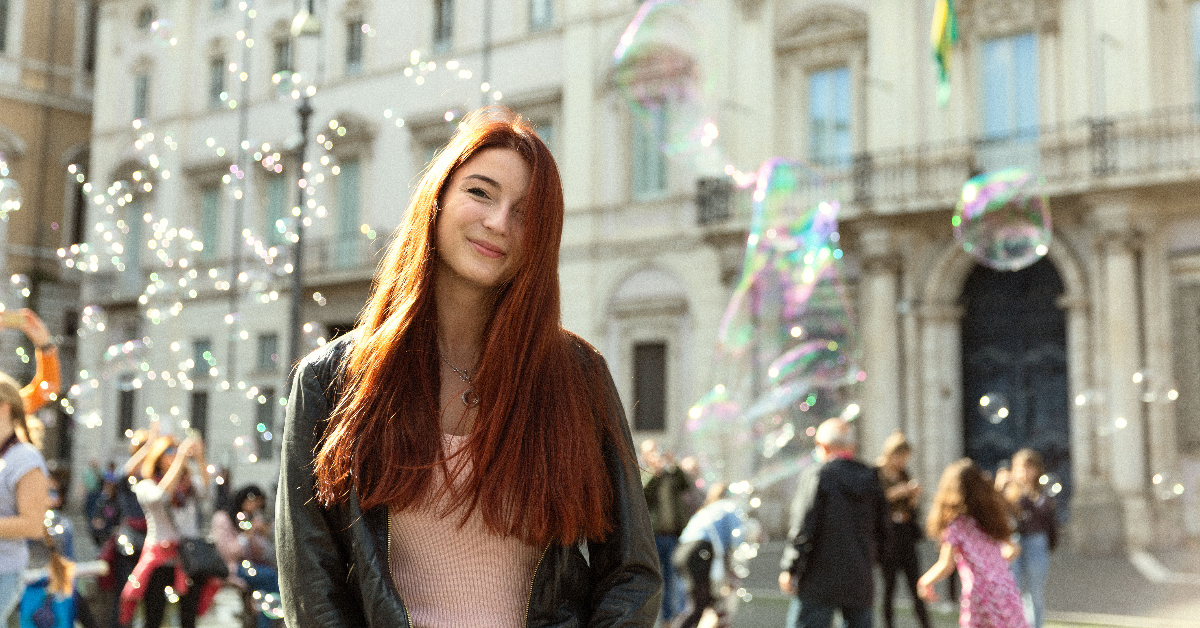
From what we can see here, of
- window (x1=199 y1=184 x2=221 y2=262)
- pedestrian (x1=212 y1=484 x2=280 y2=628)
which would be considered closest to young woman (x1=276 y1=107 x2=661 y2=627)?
pedestrian (x1=212 y1=484 x2=280 y2=628)

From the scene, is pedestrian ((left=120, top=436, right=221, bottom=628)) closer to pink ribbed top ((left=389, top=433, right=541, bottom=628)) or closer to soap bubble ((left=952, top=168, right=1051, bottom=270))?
pink ribbed top ((left=389, top=433, right=541, bottom=628))

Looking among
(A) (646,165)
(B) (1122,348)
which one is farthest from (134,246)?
(B) (1122,348)

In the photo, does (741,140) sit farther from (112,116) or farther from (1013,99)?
(112,116)

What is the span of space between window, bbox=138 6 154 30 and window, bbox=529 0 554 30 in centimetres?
1250

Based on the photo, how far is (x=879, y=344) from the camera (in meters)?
18.7

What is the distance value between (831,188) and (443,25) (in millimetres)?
9669

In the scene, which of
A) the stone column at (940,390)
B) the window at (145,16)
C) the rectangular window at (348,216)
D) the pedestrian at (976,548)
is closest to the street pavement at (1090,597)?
the stone column at (940,390)

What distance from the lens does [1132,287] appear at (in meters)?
16.6

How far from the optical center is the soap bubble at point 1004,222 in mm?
12694

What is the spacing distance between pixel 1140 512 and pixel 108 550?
13.3 m

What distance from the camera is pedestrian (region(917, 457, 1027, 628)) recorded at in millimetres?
5988

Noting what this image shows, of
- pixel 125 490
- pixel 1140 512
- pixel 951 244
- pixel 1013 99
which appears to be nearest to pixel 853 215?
pixel 951 244

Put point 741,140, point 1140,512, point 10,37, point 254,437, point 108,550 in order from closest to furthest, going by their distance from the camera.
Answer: point 108,550 < point 1140,512 < point 741,140 < point 254,437 < point 10,37

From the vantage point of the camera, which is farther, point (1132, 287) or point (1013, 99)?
point (1013, 99)
